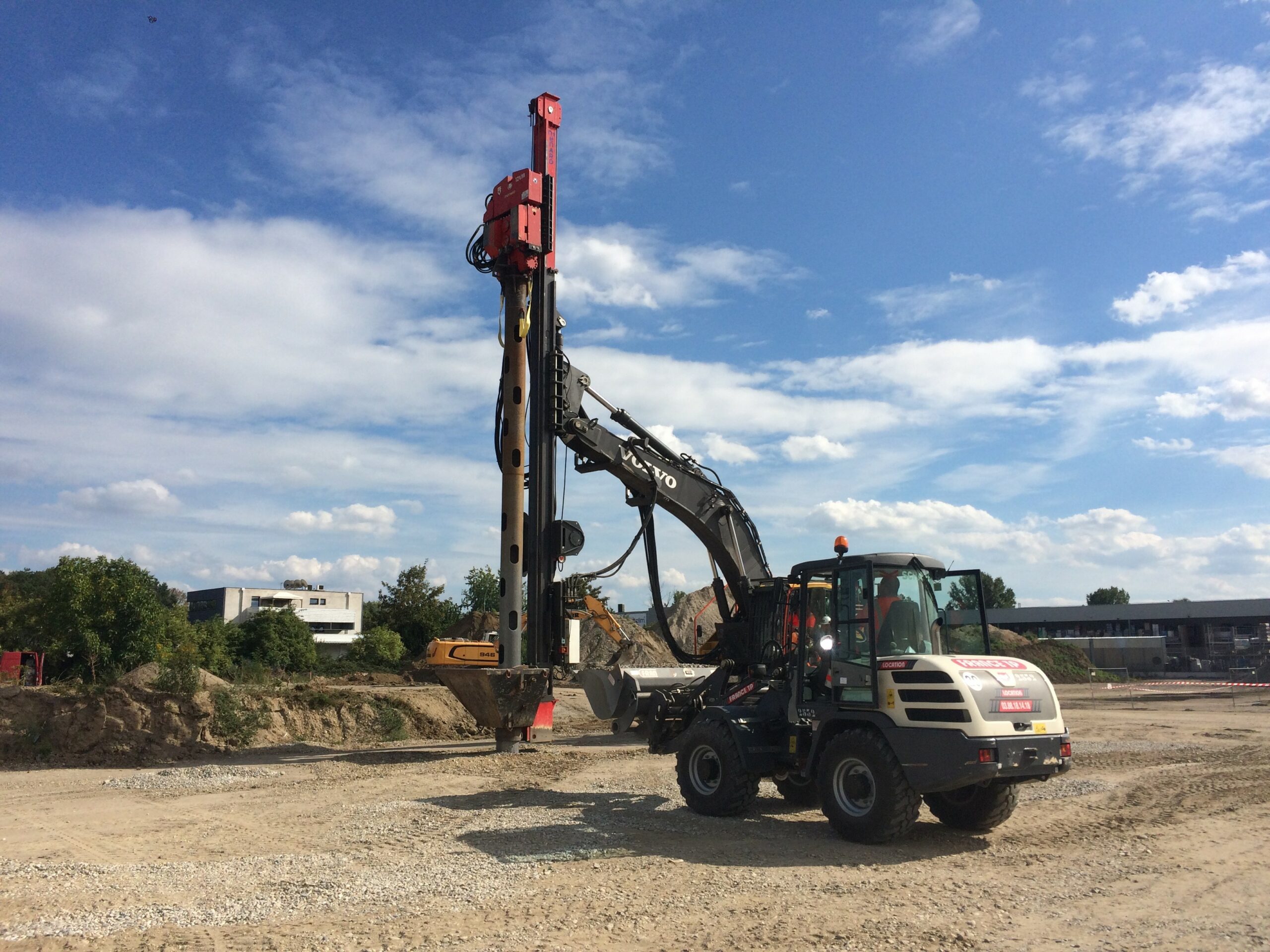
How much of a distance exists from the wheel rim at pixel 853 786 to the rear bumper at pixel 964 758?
0.51 m

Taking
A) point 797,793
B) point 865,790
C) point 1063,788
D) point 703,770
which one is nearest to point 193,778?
point 703,770

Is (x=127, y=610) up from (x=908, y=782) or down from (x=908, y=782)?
up

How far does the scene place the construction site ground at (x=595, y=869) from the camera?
20.9 ft

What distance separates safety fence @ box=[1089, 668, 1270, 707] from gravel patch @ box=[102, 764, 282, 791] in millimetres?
26247

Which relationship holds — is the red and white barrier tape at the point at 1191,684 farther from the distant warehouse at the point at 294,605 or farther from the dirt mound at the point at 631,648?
the distant warehouse at the point at 294,605

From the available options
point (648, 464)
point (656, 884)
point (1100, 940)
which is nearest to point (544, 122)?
point (648, 464)

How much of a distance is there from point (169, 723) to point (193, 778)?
3675 millimetres

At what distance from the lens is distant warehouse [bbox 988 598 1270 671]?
4988cm

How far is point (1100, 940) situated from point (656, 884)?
3.25 meters

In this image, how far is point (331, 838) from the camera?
9531mm

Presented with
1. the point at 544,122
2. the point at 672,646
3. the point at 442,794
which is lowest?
the point at 442,794

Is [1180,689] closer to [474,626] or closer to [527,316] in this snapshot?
[474,626]

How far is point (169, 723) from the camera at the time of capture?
57.5 feet

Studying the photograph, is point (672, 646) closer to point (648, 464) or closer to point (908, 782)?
point (648, 464)
